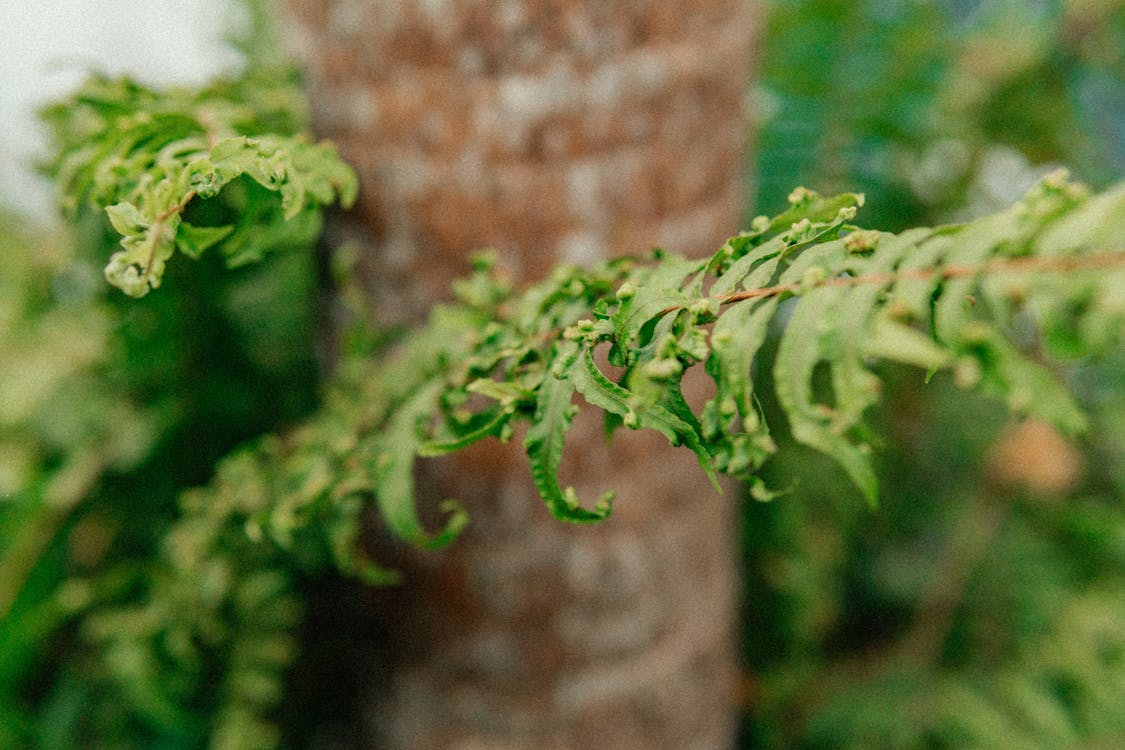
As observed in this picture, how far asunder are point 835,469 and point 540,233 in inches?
44.7

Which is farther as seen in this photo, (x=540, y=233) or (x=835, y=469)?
(x=835, y=469)

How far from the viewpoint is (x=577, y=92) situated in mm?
1079

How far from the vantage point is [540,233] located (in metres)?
1.15

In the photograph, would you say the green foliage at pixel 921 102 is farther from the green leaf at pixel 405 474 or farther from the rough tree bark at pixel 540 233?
the green leaf at pixel 405 474

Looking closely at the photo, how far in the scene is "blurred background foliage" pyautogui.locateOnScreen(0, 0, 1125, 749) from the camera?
1.48m

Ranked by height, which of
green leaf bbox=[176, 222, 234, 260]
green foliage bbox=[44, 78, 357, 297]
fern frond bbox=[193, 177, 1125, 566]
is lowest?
fern frond bbox=[193, 177, 1125, 566]

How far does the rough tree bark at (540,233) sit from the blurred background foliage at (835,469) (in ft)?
0.93

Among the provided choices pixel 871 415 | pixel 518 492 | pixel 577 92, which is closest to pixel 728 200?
pixel 577 92

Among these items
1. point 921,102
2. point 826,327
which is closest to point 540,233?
point 826,327

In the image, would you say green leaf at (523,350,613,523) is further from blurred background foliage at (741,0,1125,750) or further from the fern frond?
blurred background foliage at (741,0,1125,750)

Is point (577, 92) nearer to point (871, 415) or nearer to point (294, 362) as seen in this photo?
point (294, 362)

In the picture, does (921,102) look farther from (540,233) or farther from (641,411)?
(641,411)

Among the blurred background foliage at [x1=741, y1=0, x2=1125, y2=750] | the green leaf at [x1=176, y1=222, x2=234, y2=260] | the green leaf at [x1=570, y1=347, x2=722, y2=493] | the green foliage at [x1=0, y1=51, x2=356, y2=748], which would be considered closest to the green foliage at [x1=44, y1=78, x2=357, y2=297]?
the green leaf at [x1=176, y1=222, x2=234, y2=260]

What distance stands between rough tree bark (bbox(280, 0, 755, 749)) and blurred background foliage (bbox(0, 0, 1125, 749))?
283 mm
